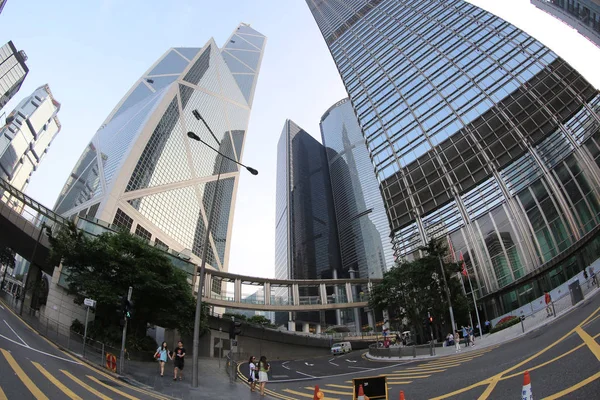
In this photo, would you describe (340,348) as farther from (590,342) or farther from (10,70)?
(10,70)

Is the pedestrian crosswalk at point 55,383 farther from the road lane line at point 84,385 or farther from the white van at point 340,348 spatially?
the white van at point 340,348

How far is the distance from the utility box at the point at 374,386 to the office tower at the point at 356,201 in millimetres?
129304

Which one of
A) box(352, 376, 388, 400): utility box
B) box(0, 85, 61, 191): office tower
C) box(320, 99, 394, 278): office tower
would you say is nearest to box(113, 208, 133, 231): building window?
box(352, 376, 388, 400): utility box

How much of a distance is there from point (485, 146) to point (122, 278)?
4958 centimetres

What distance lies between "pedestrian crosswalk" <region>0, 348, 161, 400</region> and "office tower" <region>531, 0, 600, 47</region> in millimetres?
44271

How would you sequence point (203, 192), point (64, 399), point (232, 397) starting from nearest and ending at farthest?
point (64, 399), point (232, 397), point (203, 192)

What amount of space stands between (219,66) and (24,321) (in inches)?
6365

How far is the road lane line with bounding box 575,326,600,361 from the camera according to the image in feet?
29.7

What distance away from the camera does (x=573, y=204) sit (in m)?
37.9

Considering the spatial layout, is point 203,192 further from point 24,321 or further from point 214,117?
point 24,321

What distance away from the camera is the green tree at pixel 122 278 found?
24.2 m

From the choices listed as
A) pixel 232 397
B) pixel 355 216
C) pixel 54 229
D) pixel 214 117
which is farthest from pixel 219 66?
pixel 232 397

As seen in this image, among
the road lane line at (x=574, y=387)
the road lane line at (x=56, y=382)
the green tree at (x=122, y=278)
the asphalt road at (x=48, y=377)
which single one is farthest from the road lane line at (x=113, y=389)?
the green tree at (x=122, y=278)

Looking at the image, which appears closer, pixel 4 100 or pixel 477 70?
pixel 477 70
